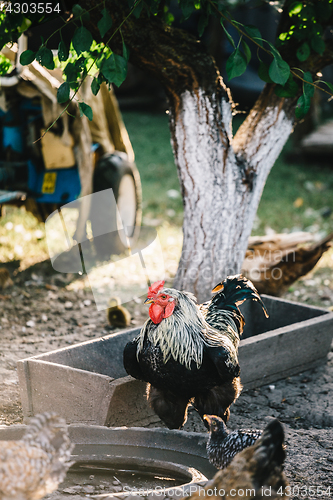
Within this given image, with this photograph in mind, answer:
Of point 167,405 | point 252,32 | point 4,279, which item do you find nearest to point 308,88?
point 252,32

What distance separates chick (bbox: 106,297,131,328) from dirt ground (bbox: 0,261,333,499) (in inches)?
3.7

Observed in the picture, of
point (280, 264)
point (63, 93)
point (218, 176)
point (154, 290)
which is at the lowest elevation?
point (280, 264)

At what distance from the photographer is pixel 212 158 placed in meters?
4.22

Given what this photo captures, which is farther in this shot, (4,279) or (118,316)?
(4,279)

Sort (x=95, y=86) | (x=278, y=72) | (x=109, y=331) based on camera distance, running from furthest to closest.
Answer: (x=109, y=331) → (x=95, y=86) → (x=278, y=72)

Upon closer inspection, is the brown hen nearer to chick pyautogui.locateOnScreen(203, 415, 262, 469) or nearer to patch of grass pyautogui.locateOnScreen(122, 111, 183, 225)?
chick pyautogui.locateOnScreen(203, 415, 262, 469)

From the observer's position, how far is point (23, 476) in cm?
193

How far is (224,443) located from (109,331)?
2.44 meters

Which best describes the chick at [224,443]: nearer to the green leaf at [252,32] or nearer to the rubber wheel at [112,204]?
the green leaf at [252,32]

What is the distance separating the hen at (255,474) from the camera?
188 cm

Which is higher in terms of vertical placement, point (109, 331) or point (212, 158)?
point (212, 158)

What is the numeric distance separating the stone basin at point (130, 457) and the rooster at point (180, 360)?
0.94ft

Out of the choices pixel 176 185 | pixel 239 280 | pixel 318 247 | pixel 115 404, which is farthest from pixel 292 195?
pixel 115 404

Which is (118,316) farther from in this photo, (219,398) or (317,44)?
(317,44)
